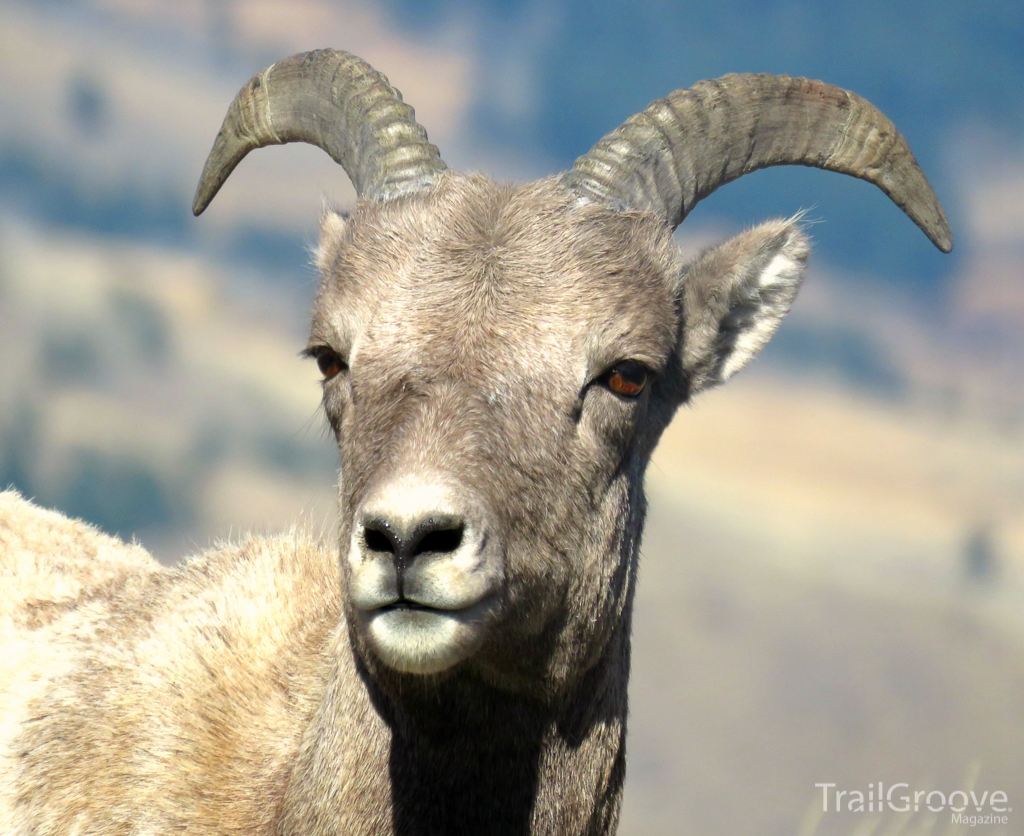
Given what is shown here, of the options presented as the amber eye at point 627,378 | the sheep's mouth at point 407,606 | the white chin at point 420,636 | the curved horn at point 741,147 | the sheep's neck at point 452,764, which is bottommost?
the sheep's neck at point 452,764

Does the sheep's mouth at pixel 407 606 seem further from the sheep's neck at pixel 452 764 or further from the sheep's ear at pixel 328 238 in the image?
the sheep's ear at pixel 328 238

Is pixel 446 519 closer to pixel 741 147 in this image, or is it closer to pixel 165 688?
pixel 165 688

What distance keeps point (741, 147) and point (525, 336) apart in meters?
2.22

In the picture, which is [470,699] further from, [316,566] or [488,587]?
[316,566]

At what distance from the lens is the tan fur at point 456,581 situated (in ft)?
14.4

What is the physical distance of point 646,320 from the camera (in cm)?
499

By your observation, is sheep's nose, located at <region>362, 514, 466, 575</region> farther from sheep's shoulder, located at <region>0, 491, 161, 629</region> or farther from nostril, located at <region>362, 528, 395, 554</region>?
sheep's shoulder, located at <region>0, 491, 161, 629</region>

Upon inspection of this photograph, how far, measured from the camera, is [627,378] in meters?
4.86

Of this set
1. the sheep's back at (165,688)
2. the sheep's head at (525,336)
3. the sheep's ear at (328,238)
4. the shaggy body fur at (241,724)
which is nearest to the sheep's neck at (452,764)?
the shaggy body fur at (241,724)

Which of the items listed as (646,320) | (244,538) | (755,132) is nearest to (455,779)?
(646,320)

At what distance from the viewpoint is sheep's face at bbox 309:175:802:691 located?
3.81m

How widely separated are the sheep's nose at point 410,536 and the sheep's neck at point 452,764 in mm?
999

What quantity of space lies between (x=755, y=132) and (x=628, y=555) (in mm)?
2535

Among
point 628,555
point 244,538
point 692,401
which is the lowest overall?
point 628,555
